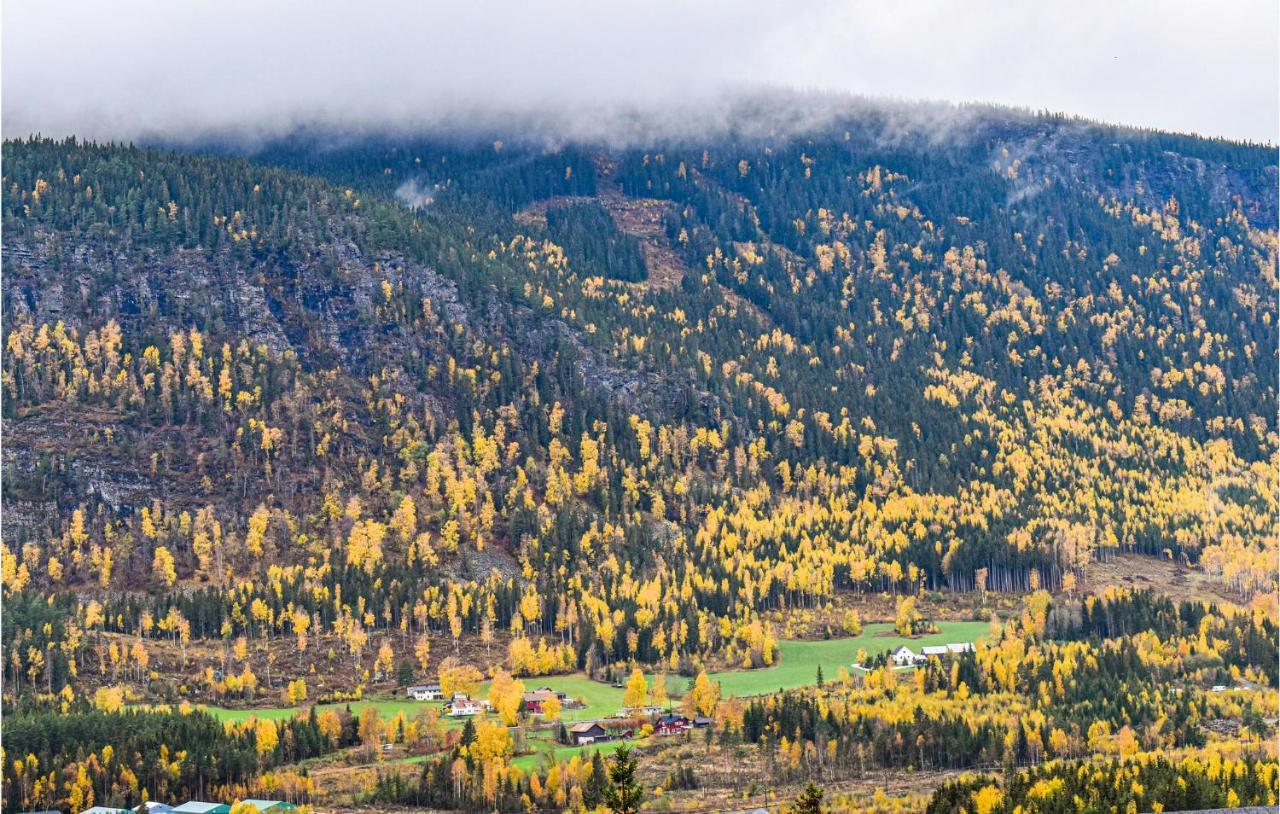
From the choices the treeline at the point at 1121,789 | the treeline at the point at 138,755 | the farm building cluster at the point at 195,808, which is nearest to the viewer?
the treeline at the point at 1121,789

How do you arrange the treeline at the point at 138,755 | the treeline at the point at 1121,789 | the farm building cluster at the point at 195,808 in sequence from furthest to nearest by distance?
the treeline at the point at 138,755 → the farm building cluster at the point at 195,808 → the treeline at the point at 1121,789

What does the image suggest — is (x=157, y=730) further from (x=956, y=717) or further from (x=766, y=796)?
(x=956, y=717)

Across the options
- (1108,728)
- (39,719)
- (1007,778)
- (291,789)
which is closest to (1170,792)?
(1007,778)

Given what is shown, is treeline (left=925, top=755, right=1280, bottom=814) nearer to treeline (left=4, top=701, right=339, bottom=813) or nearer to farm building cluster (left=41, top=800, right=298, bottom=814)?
farm building cluster (left=41, top=800, right=298, bottom=814)

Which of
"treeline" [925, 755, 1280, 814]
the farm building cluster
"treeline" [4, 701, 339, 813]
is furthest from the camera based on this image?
"treeline" [4, 701, 339, 813]

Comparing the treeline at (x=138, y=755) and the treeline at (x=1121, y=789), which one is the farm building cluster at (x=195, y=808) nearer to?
the treeline at (x=138, y=755)

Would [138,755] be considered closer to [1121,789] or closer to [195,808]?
[195,808]

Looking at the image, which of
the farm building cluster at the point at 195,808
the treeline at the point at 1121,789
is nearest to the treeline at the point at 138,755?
the farm building cluster at the point at 195,808

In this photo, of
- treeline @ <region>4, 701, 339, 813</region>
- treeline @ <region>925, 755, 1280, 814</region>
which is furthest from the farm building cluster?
treeline @ <region>925, 755, 1280, 814</region>

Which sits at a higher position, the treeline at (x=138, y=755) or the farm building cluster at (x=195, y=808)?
the treeline at (x=138, y=755)

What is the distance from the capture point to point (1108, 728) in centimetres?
19288

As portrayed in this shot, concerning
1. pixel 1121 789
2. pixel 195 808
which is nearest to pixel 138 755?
pixel 195 808

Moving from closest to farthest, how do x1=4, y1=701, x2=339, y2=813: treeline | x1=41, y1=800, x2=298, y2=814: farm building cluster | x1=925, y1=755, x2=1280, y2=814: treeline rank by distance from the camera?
x1=925, y1=755, x2=1280, y2=814: treeline
x1=41, y1=800, x2=298, y2=814: farm building cluster
x1=4, y1=701, x2=339, y2=813: treeline

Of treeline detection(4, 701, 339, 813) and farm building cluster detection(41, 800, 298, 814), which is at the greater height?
treeline detection(4, 701, 339, 813)
